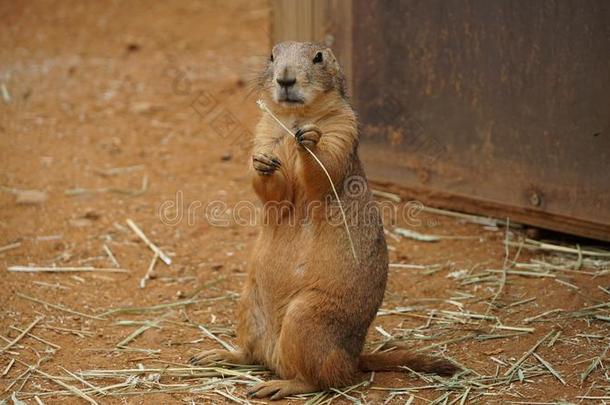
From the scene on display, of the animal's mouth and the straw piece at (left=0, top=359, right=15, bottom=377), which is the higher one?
the animal's mouth

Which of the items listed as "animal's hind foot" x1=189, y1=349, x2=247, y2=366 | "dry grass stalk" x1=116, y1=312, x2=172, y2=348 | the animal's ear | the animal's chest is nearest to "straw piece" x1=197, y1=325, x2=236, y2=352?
"animal's hind foot" x1=189, y1=349, x2=247, y2=366

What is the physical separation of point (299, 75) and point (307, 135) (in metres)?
0.43

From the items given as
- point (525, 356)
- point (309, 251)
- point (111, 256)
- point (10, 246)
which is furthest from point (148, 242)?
point (525, 356)

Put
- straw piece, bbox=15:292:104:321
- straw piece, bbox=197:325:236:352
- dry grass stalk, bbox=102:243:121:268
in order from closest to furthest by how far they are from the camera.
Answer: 1. straw piece, bbox=197:325:236:352
2. straw piece, bbox=15:292:104:321
3. dry grass stalk, bbox=102:243:121:268

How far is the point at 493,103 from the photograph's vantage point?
6684 mm

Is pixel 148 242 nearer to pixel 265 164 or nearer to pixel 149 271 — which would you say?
pixel 149 271

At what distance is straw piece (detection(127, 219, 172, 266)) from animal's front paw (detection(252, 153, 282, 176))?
206cm

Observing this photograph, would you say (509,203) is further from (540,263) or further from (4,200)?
(4,200)

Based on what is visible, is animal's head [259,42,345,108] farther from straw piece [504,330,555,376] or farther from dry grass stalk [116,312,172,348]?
straw piece [504,330,555,376]

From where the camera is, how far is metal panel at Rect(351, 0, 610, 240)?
613 centimetres

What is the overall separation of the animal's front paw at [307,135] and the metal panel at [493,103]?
2564 mm

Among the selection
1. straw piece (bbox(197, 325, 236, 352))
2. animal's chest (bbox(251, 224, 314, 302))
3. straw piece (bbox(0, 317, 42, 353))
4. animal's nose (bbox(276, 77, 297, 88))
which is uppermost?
animal's nose (bbox(276, 77, 297, 88))

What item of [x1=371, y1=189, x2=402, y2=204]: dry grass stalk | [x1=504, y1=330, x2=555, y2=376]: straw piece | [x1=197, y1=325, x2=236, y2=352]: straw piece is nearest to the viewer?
[x1=504, y1=330, x2=555, y2=376]: straw piece

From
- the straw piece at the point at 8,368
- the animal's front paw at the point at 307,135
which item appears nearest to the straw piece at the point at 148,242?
the straw piece at the point at 8,368
